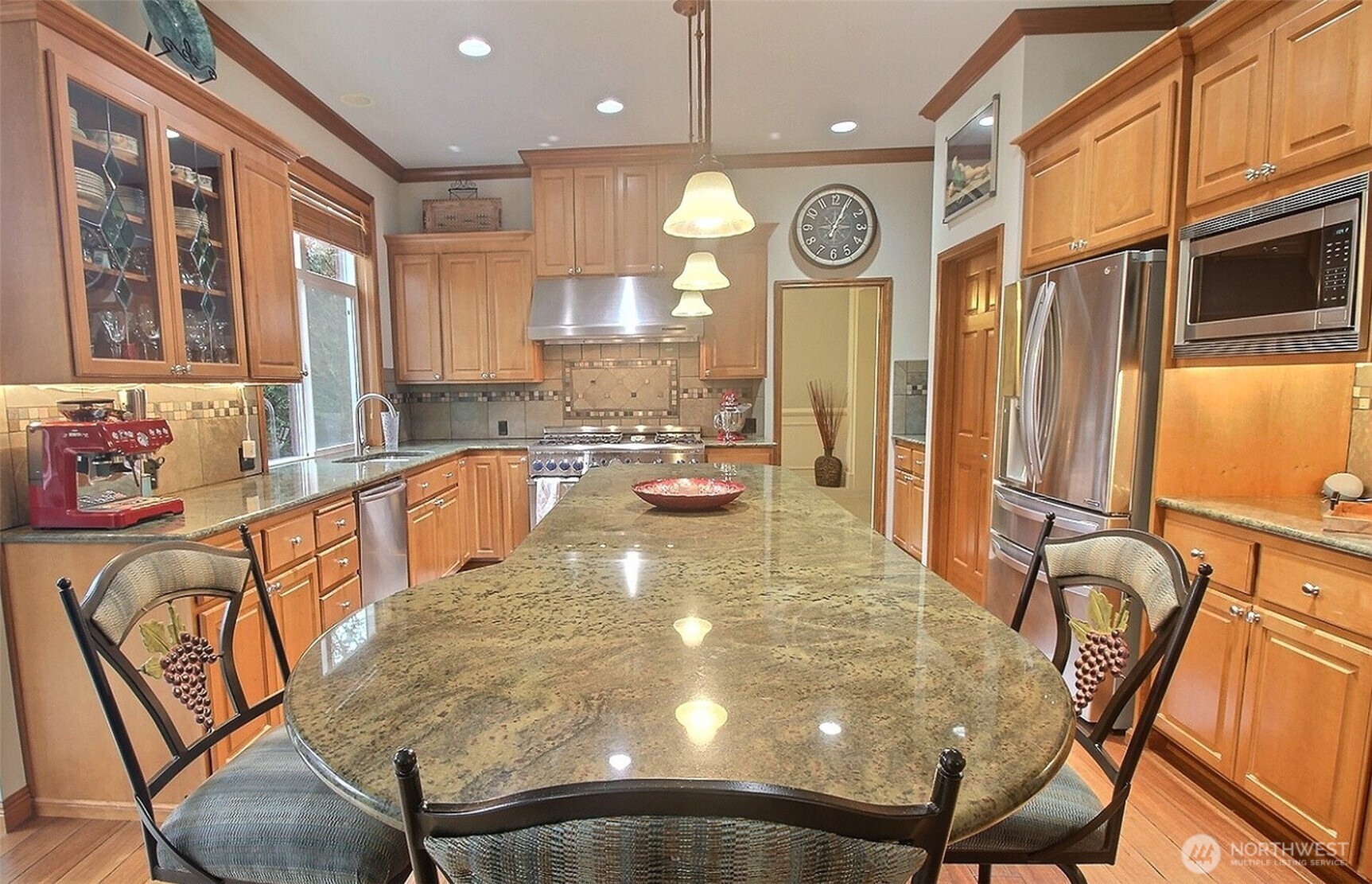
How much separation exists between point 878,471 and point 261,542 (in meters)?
3.88

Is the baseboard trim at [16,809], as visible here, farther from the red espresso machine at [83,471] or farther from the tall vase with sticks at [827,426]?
the tall vase with sticks at [827,426]

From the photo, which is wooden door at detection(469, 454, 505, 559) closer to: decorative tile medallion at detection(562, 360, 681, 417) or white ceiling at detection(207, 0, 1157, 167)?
decorative tile medallion at detection(562, 360, 681, 417)

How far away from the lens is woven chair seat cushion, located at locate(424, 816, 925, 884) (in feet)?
1.51

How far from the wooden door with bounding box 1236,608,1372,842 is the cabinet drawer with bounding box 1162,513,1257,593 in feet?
0.35

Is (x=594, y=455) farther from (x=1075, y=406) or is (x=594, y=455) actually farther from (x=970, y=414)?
(x=1075, y=406)

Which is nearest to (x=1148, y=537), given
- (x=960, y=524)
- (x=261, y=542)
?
(x=261, y=542)

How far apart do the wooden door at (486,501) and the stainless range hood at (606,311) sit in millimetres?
940

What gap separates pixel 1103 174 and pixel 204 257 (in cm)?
337

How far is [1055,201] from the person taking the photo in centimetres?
258

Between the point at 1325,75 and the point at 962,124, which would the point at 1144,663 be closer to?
the point at 1325,75

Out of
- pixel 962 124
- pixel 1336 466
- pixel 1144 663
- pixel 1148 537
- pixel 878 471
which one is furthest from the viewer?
pixel 878 471

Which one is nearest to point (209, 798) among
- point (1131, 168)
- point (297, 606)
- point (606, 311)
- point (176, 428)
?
point (297, 606)

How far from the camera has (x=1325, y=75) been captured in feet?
5.26

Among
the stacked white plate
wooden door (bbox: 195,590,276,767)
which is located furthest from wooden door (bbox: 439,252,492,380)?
wooden door (bbox: 195,590,276,767)
